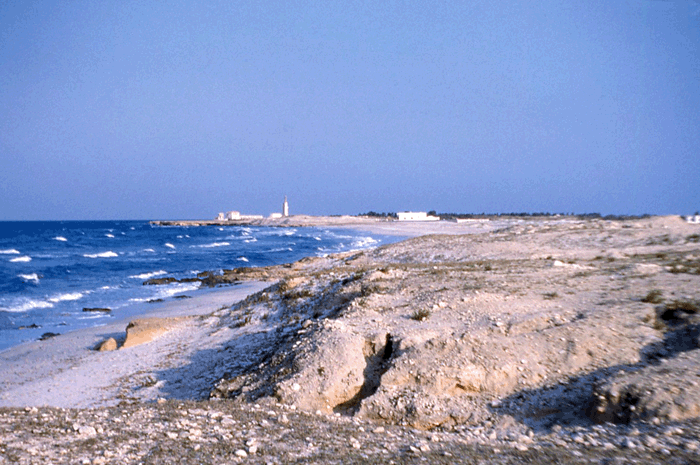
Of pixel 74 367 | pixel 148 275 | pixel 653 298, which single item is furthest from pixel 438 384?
pixel 148 275

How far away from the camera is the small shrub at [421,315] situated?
9.92 m

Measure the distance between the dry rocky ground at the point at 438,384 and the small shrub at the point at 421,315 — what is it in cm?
4

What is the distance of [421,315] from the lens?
10008 mm

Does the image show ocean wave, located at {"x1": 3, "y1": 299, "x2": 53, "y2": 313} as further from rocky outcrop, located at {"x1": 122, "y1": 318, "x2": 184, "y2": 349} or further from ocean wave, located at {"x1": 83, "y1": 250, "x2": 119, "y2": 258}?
ocean wave, located at {"x1": 83, "y1": 250, "x2": 119, "y2": 258}

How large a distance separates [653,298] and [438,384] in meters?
5.45

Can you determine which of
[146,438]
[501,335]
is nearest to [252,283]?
[501,335]

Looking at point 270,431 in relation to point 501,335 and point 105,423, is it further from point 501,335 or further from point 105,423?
point 501,335

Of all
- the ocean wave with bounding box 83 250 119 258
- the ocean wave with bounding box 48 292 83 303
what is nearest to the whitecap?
the ocean wave with bounding box 48 292 83 303

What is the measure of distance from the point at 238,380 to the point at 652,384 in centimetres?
677

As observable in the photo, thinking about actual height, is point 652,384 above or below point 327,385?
above

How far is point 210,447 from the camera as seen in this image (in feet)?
16.7

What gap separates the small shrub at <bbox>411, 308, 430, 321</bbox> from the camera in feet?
32.6

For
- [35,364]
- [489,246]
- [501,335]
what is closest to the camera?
[501,335]

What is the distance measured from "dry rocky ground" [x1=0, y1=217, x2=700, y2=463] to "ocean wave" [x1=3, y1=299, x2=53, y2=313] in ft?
46.7
